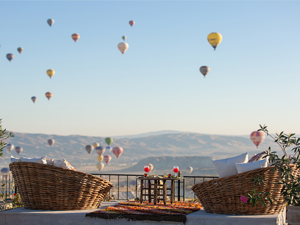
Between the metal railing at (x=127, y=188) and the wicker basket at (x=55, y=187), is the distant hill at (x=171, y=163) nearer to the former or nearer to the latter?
the metal railing at (x=127, y=188)

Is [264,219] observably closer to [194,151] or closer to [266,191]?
[266,191]

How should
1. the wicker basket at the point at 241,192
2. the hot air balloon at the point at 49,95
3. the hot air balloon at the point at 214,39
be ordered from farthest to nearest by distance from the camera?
the hot air balloon at the point at 49,95
the hot air balloon at the point at 214,39
the wicker basket at the point at 241,192

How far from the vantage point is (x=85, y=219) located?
6.49 metres

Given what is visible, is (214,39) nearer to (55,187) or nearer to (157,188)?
(157,188)

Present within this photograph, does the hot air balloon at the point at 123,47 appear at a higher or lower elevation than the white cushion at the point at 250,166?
higher

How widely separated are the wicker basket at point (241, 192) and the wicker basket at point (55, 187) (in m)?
1.98

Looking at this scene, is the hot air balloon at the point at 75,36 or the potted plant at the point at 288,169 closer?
the potted plant at the point at 288,169

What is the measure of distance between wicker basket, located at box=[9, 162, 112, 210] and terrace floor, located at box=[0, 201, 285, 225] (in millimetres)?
163

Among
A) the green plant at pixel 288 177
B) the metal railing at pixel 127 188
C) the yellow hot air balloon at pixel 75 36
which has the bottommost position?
the metal railing at pixel 127 188

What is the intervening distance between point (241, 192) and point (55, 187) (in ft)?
9.64

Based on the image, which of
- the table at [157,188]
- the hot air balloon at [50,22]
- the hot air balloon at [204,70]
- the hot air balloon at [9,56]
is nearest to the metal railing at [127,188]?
the table at [157,188]

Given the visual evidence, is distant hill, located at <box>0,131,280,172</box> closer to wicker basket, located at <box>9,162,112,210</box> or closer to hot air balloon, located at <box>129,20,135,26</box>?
hot air balloon, located at <box>129,20,135,26</box>

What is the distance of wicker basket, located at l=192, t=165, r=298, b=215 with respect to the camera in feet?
20.4

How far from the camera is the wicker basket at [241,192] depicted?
20.4 feet
